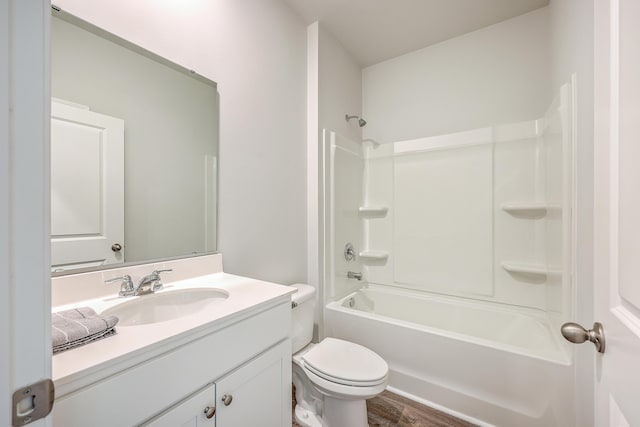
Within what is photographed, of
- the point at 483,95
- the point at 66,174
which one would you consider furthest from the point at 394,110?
the point at 66,174

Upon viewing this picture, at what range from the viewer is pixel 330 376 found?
1.29 m

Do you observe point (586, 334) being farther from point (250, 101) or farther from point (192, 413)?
point (250, 101)

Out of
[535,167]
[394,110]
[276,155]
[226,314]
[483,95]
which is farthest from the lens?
[394,110]

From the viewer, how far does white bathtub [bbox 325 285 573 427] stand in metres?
1.35

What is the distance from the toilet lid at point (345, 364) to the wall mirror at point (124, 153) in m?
0.82

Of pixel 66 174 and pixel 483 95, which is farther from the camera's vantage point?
pixel 483 95

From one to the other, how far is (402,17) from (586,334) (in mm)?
2230

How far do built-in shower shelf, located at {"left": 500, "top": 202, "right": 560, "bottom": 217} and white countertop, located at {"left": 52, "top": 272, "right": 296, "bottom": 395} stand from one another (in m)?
1.77

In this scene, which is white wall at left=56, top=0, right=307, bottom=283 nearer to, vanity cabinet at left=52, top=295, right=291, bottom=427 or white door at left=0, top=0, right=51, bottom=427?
vanity cabinet at left=52, top=295, right=291, bottom=427

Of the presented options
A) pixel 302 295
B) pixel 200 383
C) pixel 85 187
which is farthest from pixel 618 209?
pixel 85 187

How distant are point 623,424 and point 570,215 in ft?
3.88

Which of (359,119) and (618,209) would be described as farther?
(359,119)

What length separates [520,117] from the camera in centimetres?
201

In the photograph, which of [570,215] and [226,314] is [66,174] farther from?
[570,215]
